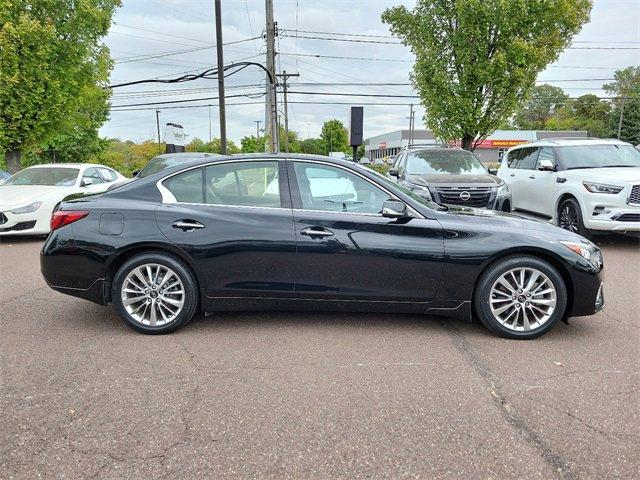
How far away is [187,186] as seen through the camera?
13.7 ft

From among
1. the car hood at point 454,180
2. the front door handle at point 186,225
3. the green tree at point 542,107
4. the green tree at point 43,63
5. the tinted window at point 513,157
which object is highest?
the green tree at point 542,107

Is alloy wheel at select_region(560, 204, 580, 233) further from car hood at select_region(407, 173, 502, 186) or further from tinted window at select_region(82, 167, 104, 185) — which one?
tinted window at select_region(82, 167, 104, 185)

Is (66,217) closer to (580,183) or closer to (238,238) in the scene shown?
(238,238)

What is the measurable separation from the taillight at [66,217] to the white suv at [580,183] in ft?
23.9

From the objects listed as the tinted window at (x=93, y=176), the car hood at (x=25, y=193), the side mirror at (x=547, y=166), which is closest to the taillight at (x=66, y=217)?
the car hood at (x=25, y=193)

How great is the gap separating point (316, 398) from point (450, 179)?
6446 millimetres

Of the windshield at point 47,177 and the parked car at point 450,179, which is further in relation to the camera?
the windshield at point 47,177

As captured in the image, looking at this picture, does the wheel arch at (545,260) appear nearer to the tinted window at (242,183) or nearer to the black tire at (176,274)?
the tinted window at (242,183)

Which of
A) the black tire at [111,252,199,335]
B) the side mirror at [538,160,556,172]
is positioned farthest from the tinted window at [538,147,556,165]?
the black tire at [111,252,199,335]

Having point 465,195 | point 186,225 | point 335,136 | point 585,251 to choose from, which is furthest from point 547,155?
point 335,136

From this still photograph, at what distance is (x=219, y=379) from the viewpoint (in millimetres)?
3215

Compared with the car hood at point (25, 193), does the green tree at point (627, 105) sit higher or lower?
higher

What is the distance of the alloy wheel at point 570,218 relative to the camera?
800cm

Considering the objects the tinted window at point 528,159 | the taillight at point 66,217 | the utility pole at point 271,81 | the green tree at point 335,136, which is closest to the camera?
the taillight at point 66,217
